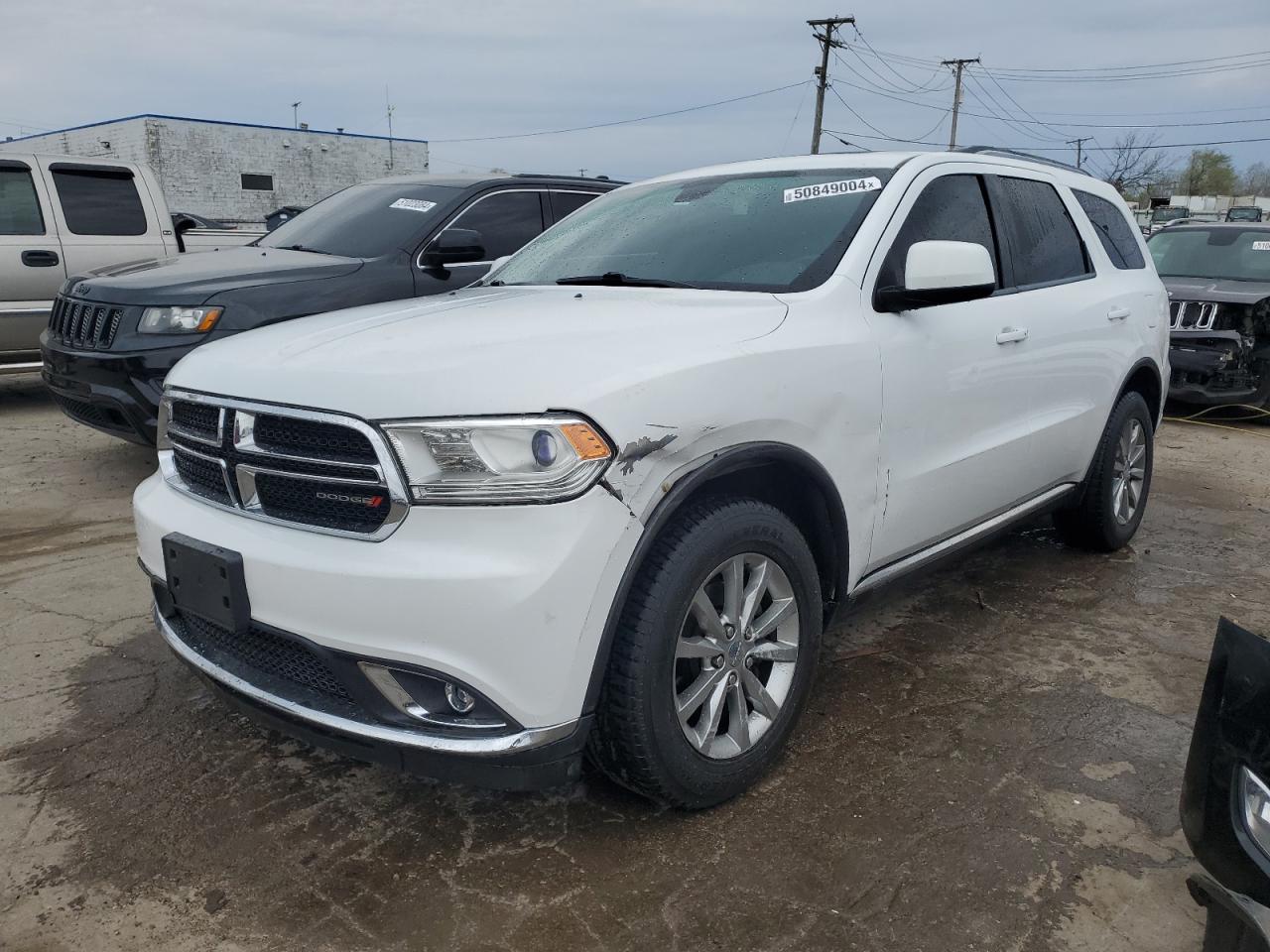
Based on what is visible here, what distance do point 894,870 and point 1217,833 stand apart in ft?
2.92

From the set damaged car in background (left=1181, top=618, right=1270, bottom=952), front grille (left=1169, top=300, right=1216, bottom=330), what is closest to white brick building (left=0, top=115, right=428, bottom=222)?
front grille (left=1169, top=300, right=1216, bottom=330)

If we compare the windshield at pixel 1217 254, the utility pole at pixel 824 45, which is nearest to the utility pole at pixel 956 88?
the utility pole at pixel 824 45

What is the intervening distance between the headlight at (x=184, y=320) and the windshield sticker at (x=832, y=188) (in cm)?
332

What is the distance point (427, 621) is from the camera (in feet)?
7.12

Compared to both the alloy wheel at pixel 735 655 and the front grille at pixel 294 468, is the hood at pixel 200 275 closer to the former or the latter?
the front grille at pixel 294 468

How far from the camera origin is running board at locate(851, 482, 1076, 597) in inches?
128

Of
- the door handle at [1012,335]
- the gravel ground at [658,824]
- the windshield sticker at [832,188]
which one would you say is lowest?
the gravel ground at [658,824]

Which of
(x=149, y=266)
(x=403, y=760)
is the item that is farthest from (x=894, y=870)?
(x=149, y=266)

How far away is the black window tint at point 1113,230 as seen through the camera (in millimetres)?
4719

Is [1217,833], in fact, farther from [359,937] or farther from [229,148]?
[229,148]

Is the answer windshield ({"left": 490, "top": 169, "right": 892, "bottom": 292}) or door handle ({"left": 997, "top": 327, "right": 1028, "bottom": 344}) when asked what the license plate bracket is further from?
door handle ({"left": 997, "top": 327, "right": 1028, "bottom": 344})

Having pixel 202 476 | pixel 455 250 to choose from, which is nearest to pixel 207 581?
pixel 202 476

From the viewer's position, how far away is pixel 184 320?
213 inches

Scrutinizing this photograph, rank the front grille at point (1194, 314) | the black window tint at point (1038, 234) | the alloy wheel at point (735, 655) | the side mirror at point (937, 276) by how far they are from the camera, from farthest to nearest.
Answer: the front grille at point (1194, 314) → the black window tint at point (1038, 234) → the side mirror at point (937, 276) → the alloy wheel at point (735, 655)
